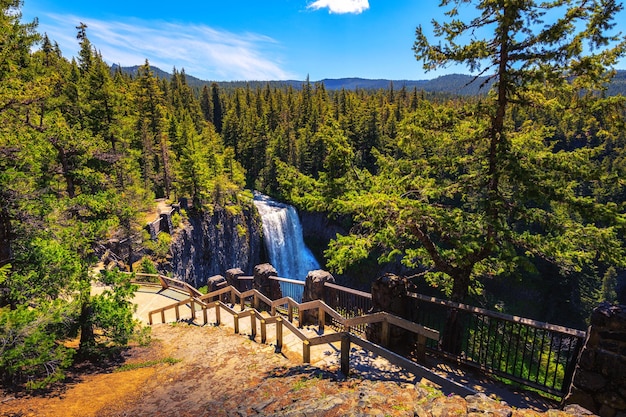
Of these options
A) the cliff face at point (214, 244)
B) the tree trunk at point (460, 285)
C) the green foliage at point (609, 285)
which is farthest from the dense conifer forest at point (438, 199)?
the green foliage at point (609, 285)

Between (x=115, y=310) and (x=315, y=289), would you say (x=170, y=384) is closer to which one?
(x=115, y=310)

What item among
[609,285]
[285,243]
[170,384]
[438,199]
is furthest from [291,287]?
[609,285]

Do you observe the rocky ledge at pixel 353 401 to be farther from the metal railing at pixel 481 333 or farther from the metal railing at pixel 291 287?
the metal railing at pixel 291 287

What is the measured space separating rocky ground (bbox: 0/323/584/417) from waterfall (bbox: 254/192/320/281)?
28.0 m

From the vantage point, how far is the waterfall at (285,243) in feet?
124

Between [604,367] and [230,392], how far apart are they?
552 centimetres

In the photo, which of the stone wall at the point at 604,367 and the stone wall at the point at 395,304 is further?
the stone wall at the point at 395,304

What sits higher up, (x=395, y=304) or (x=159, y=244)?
(x=395, y=304)

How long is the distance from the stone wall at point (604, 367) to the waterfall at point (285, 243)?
32.8 m

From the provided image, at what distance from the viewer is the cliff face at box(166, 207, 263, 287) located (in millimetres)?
25422

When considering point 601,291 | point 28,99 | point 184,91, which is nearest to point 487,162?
point 28,99

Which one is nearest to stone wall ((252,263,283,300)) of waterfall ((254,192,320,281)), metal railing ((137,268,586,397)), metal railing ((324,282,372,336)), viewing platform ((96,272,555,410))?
metal railing ((137,268,586,397))

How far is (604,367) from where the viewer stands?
4.53m

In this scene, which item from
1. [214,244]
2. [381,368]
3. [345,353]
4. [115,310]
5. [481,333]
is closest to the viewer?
[345,353]
